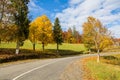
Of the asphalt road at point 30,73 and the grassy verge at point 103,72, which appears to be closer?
the asphalt road at point 30,73

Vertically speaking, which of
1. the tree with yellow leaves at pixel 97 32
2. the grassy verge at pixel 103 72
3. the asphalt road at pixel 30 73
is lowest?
the grassy verge at pixel 103 72

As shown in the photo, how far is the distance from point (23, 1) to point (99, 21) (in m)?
15.3

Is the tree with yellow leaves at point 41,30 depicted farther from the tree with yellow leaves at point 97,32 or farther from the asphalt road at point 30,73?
the asphalt road at point 30,73

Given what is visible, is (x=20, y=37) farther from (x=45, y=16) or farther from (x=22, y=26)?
(x=45, y=16)

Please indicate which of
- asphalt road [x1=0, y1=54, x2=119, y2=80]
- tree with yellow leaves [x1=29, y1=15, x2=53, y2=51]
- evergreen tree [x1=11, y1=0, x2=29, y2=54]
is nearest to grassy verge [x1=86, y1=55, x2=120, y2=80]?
asphalt road [x1=0, y1=54, x2=119, y2=80]

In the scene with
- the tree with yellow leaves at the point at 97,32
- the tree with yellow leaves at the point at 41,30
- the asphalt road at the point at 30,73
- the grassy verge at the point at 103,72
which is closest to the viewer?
the asphalt road at the point at 30,73

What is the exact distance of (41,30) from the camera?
57.0 metres

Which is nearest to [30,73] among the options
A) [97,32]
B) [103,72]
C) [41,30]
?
[103,72]

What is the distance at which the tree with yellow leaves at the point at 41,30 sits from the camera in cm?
5646

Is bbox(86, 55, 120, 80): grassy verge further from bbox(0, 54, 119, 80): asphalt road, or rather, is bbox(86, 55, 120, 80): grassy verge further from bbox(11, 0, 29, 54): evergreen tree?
bbox(11, 0, 29, 54): evergreen tree

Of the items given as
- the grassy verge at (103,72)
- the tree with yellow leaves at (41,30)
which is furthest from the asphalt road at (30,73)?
the tree with yellow leaves at (41,30)

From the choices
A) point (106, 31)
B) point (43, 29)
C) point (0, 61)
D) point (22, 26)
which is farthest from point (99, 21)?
point (43, 29)

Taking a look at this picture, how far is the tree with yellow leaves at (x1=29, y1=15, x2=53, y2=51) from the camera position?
56.5 metres

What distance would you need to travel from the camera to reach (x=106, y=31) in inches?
1494
